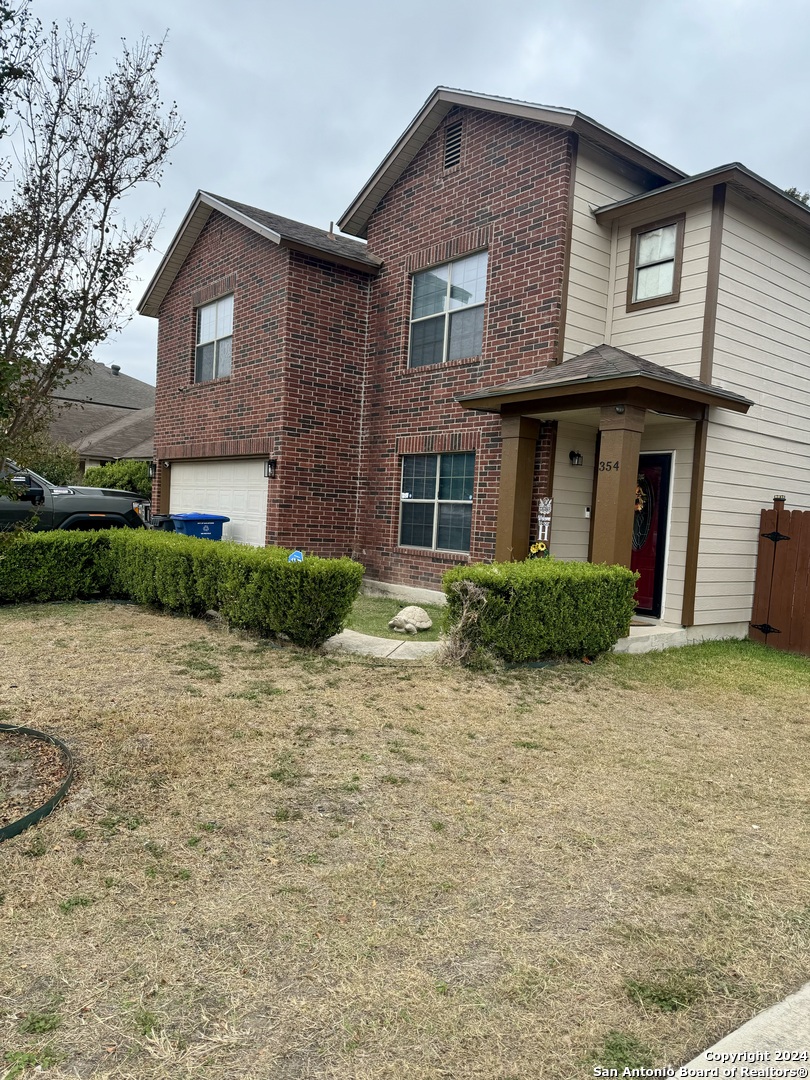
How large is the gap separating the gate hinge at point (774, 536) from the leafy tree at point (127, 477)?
1512 centimetres

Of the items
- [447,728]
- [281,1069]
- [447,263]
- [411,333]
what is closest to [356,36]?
[447,263]

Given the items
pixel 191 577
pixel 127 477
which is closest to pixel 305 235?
pixel 191 577

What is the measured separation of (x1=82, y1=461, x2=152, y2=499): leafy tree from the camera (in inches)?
775

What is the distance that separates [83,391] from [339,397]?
1017 inches

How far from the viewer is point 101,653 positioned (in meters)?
6.90

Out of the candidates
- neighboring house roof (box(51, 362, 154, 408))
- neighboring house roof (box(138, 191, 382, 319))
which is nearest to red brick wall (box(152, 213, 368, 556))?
neighboring house roof (box(138, 191, 382, 319))

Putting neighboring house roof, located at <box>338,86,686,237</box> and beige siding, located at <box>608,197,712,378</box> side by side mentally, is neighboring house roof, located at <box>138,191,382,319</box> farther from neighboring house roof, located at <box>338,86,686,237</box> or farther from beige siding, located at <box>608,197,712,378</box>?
beige siding, located at <box>608,197,712,378</box>

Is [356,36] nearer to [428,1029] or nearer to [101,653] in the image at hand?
[101,653]

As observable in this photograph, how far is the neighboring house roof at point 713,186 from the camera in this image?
819 centimetres

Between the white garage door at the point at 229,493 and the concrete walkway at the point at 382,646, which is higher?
the white garage door at the point at 229,493

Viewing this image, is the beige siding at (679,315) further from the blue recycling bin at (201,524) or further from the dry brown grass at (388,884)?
the blue recycling bin at (201,524)

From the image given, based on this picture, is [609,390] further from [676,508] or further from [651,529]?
[651,529]

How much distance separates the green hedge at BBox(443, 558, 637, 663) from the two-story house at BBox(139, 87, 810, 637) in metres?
0.74

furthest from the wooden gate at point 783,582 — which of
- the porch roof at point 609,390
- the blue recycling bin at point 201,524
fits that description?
the blue recycling bin at point 201,524
